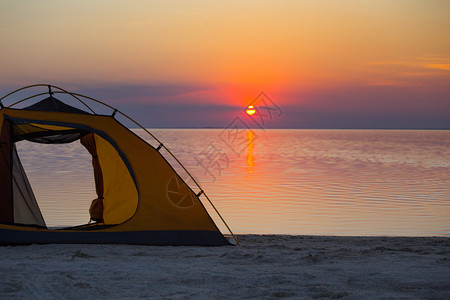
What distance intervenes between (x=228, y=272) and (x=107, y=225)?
277 cm

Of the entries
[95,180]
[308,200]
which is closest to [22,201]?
[95,180]

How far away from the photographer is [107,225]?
7.81 metres

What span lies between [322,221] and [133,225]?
5.20m

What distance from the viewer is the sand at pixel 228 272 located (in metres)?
A: 4.87

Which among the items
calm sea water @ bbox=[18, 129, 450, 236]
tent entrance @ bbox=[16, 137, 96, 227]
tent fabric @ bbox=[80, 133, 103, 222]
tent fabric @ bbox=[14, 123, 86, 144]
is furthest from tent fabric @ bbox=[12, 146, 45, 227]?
calm sea water @ bbox=[18, 129, 450, 236]

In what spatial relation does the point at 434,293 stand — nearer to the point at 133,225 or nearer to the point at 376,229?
the point at 133,225

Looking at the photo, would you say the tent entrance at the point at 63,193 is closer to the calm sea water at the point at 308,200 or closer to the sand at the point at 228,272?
the calm sea water at the point at 308,200

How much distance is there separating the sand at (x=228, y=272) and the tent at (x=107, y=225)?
10.8 inches

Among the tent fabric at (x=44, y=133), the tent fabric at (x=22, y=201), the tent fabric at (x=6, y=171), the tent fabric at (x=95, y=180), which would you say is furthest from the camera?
the tent fabric at (x=95, y=180)

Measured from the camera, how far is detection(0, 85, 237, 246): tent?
743cm

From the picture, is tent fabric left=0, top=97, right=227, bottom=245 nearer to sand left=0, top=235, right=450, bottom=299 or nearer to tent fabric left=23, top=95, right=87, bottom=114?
tent fabric left=23, top=95, right=87, bottom=114

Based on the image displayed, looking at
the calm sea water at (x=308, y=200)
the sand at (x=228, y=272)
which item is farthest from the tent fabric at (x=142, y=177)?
the calm sea water at (x=308, y=200)

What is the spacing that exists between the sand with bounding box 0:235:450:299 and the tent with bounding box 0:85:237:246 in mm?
274

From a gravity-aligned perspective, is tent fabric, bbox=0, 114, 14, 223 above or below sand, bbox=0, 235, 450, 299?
above
